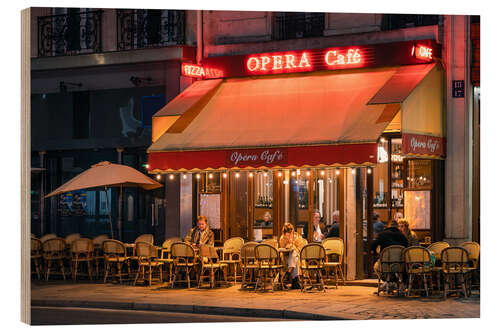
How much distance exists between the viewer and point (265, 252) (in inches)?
664

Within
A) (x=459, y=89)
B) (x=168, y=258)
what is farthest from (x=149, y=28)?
(x=459, y=89)

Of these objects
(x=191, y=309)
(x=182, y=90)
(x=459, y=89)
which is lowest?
(x=191, y=309)

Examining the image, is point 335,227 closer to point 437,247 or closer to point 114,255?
point 437,247

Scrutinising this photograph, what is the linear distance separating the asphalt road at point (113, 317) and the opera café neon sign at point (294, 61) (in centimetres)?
612

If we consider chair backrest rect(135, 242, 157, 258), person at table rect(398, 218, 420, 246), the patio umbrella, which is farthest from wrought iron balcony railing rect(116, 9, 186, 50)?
person at table rect(398, 218, 420, 246)

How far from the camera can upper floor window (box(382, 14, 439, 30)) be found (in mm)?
17547

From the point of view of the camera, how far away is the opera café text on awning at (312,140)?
16047mm

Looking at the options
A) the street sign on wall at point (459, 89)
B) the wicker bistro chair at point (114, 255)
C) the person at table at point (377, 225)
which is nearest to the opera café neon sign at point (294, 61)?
the street sign on wall at point (459, 89)

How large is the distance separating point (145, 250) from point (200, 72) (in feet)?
13.3

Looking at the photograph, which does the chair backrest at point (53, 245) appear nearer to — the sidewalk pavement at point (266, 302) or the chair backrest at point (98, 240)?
the chair backrest at point (98, 240)

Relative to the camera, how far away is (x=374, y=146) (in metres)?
15.1

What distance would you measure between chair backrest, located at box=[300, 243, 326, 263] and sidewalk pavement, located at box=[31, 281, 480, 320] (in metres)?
0.64

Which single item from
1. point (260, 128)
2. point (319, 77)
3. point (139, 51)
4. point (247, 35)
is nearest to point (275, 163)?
point (260, 128)

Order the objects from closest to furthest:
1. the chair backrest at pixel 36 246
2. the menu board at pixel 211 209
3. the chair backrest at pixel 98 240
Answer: the menu board at pixel 211 209 < the chair backrest at pixel 36 246 < the chair backrest at pixel 98 240
